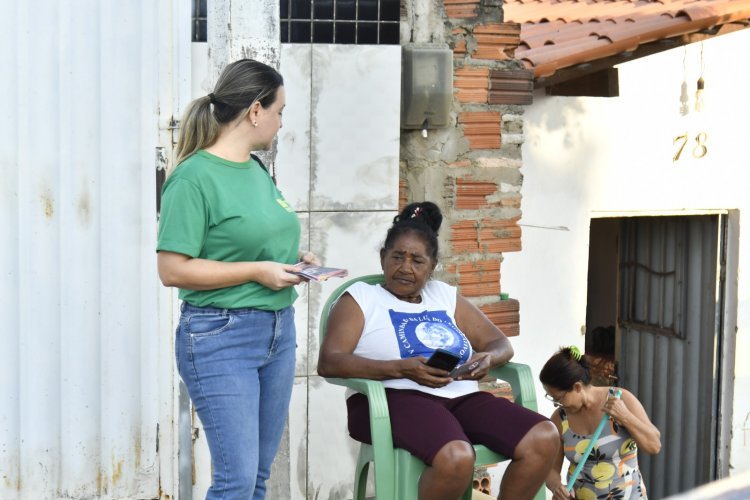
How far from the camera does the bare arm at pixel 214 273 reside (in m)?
3.13

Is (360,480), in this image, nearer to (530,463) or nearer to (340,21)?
(530,463)

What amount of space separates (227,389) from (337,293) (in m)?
1.13

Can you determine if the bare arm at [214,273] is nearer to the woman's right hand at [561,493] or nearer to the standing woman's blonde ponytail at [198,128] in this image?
the standing woman's blonde ponytail at [198,128]

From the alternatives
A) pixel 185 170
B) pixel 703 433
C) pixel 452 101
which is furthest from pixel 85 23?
pixel 703 433

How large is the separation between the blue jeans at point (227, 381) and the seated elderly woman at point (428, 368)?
1.95ft

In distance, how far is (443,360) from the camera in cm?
374

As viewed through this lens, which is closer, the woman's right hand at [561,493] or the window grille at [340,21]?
the woman's right hand at [561,493]

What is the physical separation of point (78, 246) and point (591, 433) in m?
2.09

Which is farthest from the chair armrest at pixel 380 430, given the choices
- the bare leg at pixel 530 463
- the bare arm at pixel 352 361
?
the bare leg at pixel 530 463

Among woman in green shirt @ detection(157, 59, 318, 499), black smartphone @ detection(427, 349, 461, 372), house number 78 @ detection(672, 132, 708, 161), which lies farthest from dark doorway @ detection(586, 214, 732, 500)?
woman in green shirt @ detection(157, 59, 318, 499)

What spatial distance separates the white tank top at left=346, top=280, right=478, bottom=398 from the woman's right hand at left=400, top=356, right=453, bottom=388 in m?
0.14

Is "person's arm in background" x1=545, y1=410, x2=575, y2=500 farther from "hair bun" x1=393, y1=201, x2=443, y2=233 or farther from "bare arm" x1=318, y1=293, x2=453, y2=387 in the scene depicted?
"hair bun" x1=393, y1=201, x2=443, y2=233

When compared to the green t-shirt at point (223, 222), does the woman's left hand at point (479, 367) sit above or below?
below

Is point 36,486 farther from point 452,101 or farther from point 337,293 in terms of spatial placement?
point 452,101
